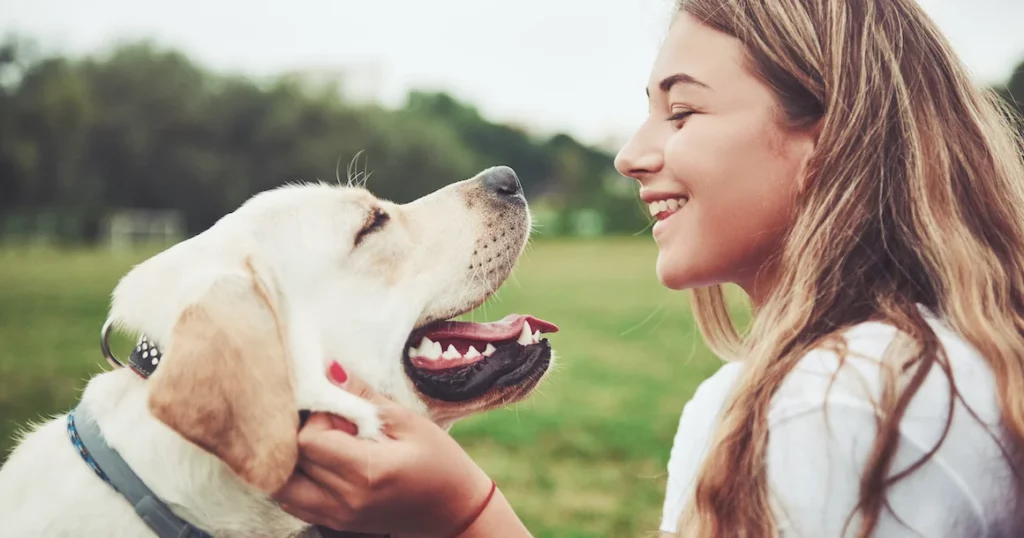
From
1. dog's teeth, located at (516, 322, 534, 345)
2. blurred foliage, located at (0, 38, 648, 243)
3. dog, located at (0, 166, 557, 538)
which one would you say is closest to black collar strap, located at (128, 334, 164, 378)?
dog, located at (0, 166, 557, 538)

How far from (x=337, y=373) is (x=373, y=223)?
23.3 inches

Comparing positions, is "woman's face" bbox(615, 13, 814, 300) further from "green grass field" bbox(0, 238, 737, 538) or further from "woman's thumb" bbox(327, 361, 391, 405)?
"woman's thumb" bbox(327, 361, 391, 405)

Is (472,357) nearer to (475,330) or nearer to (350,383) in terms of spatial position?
(475,330)

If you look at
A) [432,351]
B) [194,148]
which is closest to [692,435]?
[432,351]

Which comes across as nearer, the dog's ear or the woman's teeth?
the dog's ear

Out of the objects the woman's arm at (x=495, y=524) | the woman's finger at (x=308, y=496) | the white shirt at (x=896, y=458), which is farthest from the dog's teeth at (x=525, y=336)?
the white shirt at (x=896, y=458)

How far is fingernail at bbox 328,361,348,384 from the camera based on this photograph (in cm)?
228

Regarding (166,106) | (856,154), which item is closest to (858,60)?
(856,154)

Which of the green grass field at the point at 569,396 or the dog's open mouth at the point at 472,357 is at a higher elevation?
the dog's open mouth at the point at 472,357

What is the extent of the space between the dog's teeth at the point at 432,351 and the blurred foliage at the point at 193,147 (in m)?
37.8

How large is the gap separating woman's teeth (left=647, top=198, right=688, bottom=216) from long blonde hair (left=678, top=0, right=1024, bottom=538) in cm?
32

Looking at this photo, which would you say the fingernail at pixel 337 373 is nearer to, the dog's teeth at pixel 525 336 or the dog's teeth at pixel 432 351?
the dog's teeth at pixel 432 351

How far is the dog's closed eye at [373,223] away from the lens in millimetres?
2656

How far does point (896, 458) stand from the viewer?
5.71ft
